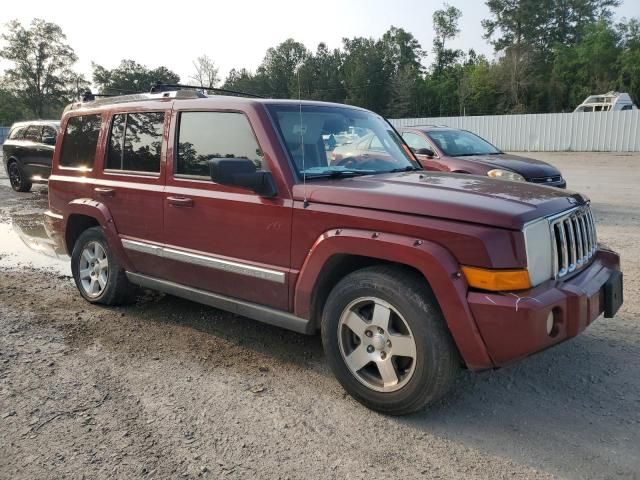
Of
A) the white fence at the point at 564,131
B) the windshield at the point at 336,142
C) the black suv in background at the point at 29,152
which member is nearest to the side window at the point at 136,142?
the windshield at the point at 336,142

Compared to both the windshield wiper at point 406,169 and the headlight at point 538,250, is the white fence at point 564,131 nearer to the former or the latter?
the windshield wiper at point 406,169

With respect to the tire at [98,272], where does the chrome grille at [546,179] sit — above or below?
above

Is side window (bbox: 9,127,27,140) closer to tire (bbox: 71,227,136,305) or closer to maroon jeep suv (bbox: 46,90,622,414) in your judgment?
tire (bbox: 71,227,136,305)

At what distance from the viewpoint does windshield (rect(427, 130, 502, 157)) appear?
956 centimetres

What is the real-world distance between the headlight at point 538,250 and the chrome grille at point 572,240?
48 millimetres

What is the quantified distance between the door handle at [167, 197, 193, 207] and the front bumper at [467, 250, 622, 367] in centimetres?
221

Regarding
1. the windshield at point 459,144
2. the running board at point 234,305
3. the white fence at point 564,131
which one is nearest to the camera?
the running board at point 234,305

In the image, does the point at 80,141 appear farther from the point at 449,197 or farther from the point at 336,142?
the point at 449,197

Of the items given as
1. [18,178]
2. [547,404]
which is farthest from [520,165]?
[18,178]

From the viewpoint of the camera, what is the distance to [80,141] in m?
5.25

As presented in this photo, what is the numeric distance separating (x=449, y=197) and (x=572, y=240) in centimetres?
81

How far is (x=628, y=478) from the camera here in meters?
2.59

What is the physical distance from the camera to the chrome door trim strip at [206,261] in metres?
3.64

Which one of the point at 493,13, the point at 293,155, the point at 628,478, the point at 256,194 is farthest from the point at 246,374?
the point at 493,13
